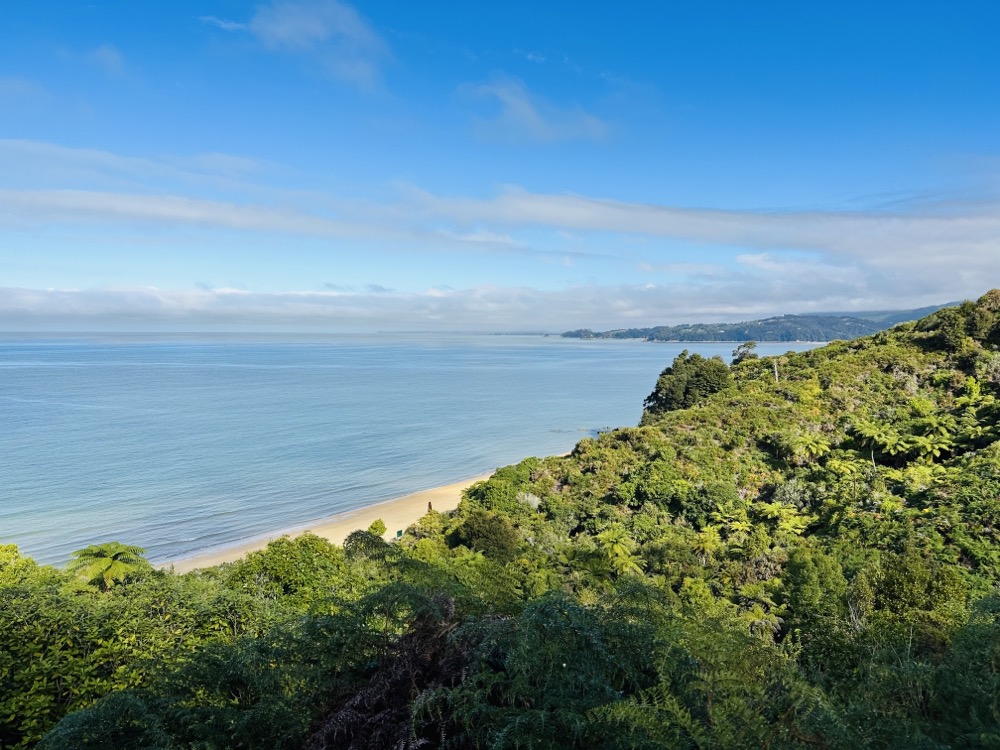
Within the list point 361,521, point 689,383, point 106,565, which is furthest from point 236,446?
point 689,383

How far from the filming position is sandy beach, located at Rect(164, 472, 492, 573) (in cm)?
2253

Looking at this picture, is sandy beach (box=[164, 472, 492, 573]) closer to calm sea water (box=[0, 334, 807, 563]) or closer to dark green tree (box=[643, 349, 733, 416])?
calm sea water (box=[0, 334, 807, 563])

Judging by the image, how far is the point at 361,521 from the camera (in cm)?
2775

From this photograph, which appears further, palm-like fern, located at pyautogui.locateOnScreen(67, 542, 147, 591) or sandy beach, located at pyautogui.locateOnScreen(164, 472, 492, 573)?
sandy beach, located at pyautogui.locateOnScreen(164, 472, 492, 573)

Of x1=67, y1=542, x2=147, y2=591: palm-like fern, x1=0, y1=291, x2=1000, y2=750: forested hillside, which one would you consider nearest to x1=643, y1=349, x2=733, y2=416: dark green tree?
x1=0, y1=291, x2=1000, y2=750: forested hillside

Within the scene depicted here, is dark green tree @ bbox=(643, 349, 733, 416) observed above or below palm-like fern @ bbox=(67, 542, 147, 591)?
above

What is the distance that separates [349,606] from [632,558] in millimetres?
10584

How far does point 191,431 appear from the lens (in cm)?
4597

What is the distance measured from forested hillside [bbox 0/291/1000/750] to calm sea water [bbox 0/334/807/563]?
12370 millimetres

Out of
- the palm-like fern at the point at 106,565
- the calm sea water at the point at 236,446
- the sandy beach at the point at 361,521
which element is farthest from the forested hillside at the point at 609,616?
the calm sea water at the point at 236,446

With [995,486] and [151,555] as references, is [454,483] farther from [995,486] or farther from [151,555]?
[995,486]

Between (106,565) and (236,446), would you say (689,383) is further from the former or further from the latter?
(106,565)

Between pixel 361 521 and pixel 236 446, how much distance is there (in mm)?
17825

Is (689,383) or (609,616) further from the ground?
(609,616)
